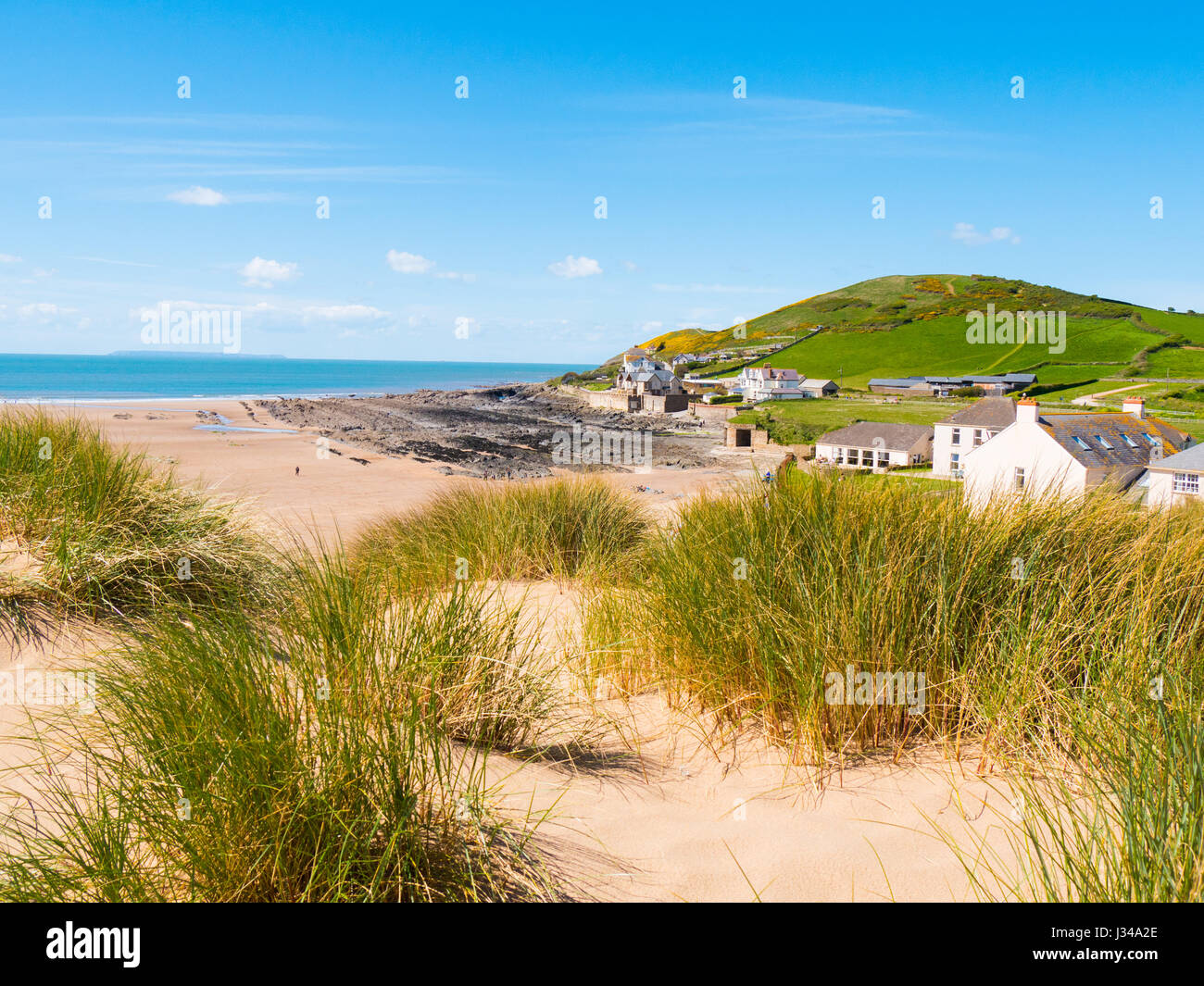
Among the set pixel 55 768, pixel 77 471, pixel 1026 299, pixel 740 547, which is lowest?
pixel 55 768

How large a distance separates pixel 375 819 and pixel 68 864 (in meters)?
1.02

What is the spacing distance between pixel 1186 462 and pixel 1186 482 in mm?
761

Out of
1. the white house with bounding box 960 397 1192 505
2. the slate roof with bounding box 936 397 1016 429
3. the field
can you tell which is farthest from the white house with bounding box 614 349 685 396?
the white house with bounding box 960 397 1192 505

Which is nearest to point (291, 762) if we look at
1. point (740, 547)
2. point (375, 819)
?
point (375, 819)

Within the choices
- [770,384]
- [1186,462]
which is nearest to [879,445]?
[1186,462]

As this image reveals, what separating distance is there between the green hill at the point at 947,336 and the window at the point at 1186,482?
76.7 m

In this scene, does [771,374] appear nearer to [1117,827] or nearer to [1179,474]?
[1179,474]

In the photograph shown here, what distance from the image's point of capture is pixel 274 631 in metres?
4.93

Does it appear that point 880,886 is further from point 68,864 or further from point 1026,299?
point 1026,299

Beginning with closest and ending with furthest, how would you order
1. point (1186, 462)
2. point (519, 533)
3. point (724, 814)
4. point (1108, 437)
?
point (724, 814), point (519, 533), point (1186, 462), point (1108, 437)

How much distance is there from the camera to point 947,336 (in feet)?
408

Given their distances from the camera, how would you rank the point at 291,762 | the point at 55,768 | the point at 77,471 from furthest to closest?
1. the point at 77,471
2. the point at 55,768
3. the point at 291,762

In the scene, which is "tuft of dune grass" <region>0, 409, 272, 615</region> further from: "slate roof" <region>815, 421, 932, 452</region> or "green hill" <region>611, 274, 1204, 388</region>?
"green hill" <region>611, 274, 1204, 388</region>

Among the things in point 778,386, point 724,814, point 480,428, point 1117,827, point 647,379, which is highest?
point 647,379
